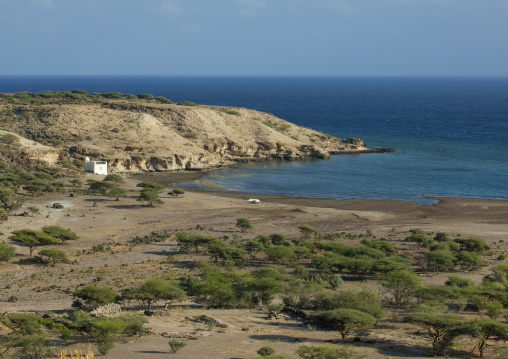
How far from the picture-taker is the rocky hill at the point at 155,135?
227 feet

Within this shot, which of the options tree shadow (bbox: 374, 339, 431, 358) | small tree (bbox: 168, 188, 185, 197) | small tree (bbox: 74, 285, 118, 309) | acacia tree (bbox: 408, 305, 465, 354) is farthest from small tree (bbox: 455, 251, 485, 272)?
small tree (bbox: 168, 188, 185, 197)

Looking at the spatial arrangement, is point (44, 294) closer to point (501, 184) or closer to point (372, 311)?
point (372, 311)

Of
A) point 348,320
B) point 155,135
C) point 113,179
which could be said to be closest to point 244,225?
point 113,179

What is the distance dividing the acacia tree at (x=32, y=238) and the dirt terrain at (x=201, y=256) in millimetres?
773

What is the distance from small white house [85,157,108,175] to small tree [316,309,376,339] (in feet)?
154

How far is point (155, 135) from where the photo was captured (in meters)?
75.6

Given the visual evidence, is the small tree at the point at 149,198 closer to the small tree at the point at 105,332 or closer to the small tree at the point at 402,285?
the small tree at the point at 402,285

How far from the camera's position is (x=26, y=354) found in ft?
57.5

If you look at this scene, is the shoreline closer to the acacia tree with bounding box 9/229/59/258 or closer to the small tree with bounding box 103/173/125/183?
the small tree with bounding box 103/173/125/183

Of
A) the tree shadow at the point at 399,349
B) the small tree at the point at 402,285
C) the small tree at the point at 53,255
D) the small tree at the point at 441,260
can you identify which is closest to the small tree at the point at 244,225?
the small tree at the point at 53,255

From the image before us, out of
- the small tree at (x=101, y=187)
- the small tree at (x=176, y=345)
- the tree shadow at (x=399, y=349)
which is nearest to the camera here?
the small tree at (x=176, y=345)

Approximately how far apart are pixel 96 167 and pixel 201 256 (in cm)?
3146

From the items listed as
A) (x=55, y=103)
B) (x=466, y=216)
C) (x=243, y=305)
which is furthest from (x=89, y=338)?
(x=55, y=103)

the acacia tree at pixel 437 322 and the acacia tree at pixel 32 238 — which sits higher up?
the acacia tree at pixel 437 322
